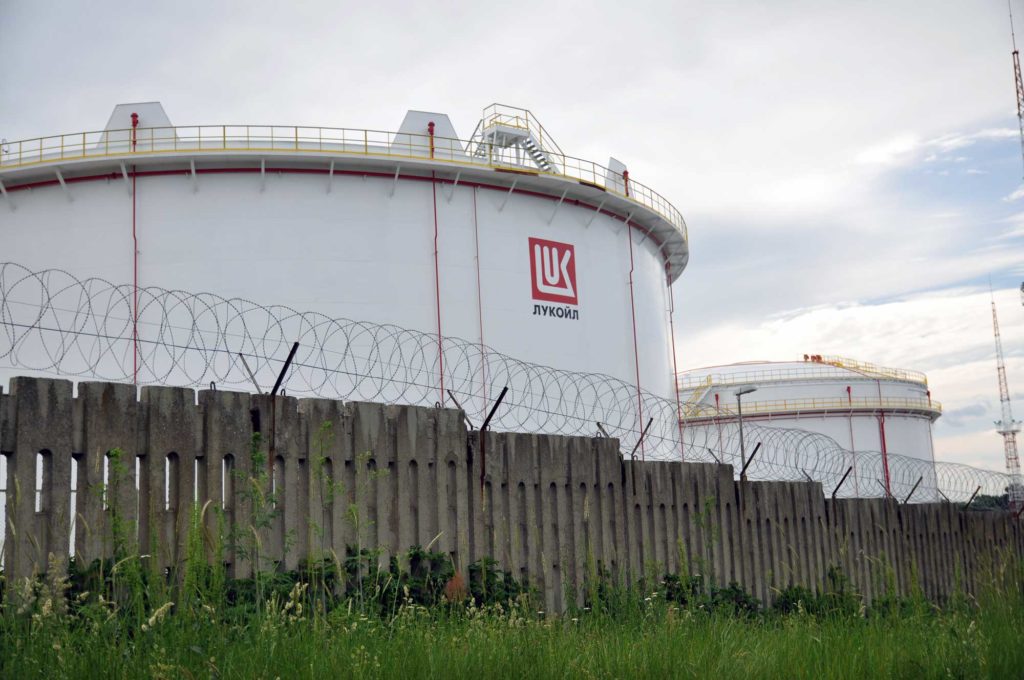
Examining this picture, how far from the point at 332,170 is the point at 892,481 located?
3348 centimetres

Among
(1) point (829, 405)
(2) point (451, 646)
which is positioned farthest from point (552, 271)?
(1) point (829, 405)

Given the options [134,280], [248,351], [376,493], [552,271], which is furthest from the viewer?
[552,271]

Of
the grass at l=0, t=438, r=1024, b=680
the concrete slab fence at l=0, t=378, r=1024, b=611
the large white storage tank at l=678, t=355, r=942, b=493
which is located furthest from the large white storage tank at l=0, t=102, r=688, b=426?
the large white storage tank at l=678, t=355, r=942, b=493

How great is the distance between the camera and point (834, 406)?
50375mm

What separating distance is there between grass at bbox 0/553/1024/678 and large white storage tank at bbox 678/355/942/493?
134ft

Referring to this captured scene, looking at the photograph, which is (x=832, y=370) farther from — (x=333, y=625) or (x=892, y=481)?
(x=333, y=625)

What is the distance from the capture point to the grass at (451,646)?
5402 millimetres

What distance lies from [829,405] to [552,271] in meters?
28.6

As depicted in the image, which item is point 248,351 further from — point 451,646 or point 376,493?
point 451,646

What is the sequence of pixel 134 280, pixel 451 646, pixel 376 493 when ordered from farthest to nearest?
pixel 134 280 → pixel 376 493 → pixel 451 646

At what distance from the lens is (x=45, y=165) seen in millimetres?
23531

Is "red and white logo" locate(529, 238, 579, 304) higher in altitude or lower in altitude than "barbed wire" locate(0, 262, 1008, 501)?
higher

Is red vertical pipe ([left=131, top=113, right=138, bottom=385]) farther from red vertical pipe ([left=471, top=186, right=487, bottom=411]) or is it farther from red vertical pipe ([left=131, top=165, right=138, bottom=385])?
red vertical pipe ([left=471, top=186, right=487, bottom=411])

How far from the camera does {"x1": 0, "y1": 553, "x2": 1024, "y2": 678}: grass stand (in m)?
5.40
